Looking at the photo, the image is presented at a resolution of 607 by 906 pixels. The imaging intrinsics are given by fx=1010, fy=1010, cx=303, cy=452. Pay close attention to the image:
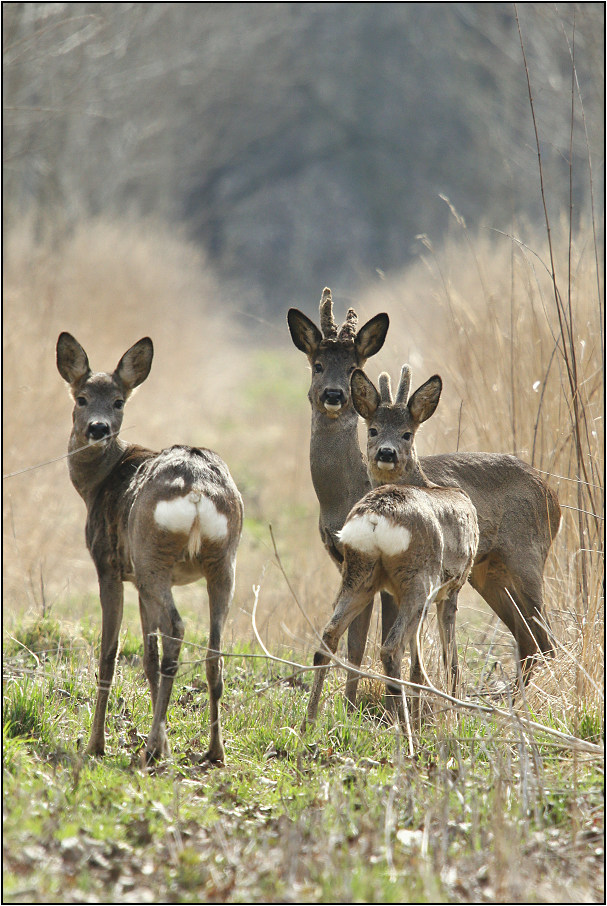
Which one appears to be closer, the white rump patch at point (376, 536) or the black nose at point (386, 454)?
the white rump patch at point (376, 536)

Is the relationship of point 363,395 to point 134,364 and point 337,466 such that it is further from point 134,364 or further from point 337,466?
point 134,364

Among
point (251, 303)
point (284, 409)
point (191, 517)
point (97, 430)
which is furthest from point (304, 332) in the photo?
point (251, 303)

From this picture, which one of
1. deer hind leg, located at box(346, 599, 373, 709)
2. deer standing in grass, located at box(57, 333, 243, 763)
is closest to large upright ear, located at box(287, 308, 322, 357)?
deer standing in grass, located at box(57, 333, 243, 763)

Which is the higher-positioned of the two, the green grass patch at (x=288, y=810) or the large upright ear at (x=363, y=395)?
the large upright ear at (x=363, y=395)

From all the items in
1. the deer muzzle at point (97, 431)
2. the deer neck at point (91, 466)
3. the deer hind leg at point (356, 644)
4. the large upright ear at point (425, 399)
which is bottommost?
the deer hind leg at point (356, 644)

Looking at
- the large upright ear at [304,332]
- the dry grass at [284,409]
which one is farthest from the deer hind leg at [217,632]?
the large upright ear at [304,332]

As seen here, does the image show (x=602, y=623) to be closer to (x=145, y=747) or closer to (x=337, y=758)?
(x=337, y=758)

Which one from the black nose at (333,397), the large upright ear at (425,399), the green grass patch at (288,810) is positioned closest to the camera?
the green grass patch at (288,810)

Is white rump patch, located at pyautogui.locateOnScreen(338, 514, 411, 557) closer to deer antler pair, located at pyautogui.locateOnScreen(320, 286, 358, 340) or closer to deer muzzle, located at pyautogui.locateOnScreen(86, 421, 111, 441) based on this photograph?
deer muzzle, located at pyautogui.locateOnScreen(86, 421, 111, 441)

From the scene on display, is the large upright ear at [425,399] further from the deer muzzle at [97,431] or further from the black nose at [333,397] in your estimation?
the deer muzzle at [97,431]

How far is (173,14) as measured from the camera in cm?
2697

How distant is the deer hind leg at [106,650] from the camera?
4.67 meters

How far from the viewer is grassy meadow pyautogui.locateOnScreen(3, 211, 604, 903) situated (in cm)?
353

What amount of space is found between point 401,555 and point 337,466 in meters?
1.28
